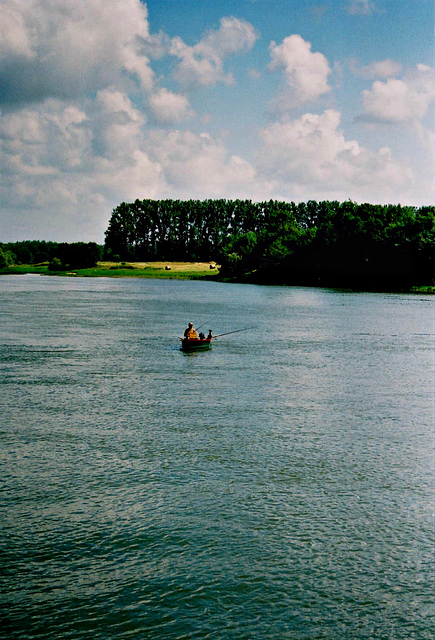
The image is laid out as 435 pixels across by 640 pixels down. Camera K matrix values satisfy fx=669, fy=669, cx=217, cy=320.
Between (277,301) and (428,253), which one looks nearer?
(277,301)

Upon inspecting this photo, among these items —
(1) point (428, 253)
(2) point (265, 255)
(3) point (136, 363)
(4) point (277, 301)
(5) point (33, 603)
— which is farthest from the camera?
(2) point (265, 255)

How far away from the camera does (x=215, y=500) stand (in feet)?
72.3

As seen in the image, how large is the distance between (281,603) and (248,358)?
34720mm

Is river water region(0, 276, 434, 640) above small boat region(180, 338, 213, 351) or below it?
below

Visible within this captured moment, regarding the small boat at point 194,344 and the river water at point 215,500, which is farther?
the small boat at point 194,344

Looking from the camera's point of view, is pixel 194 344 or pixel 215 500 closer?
pixel 215 500

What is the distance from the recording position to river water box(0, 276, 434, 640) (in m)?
15.8

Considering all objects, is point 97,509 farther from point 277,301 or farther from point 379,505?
point 277,301

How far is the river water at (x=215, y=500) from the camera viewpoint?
15836mm

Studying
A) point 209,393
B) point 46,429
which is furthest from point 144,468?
point 209,393

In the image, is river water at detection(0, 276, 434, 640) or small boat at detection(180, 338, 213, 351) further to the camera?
small boat at detection(180, 338, 213, 351)

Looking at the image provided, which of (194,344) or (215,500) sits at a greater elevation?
(194,344)

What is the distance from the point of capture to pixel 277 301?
112625 millimetres

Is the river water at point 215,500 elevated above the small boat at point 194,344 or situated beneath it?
situated beneath
